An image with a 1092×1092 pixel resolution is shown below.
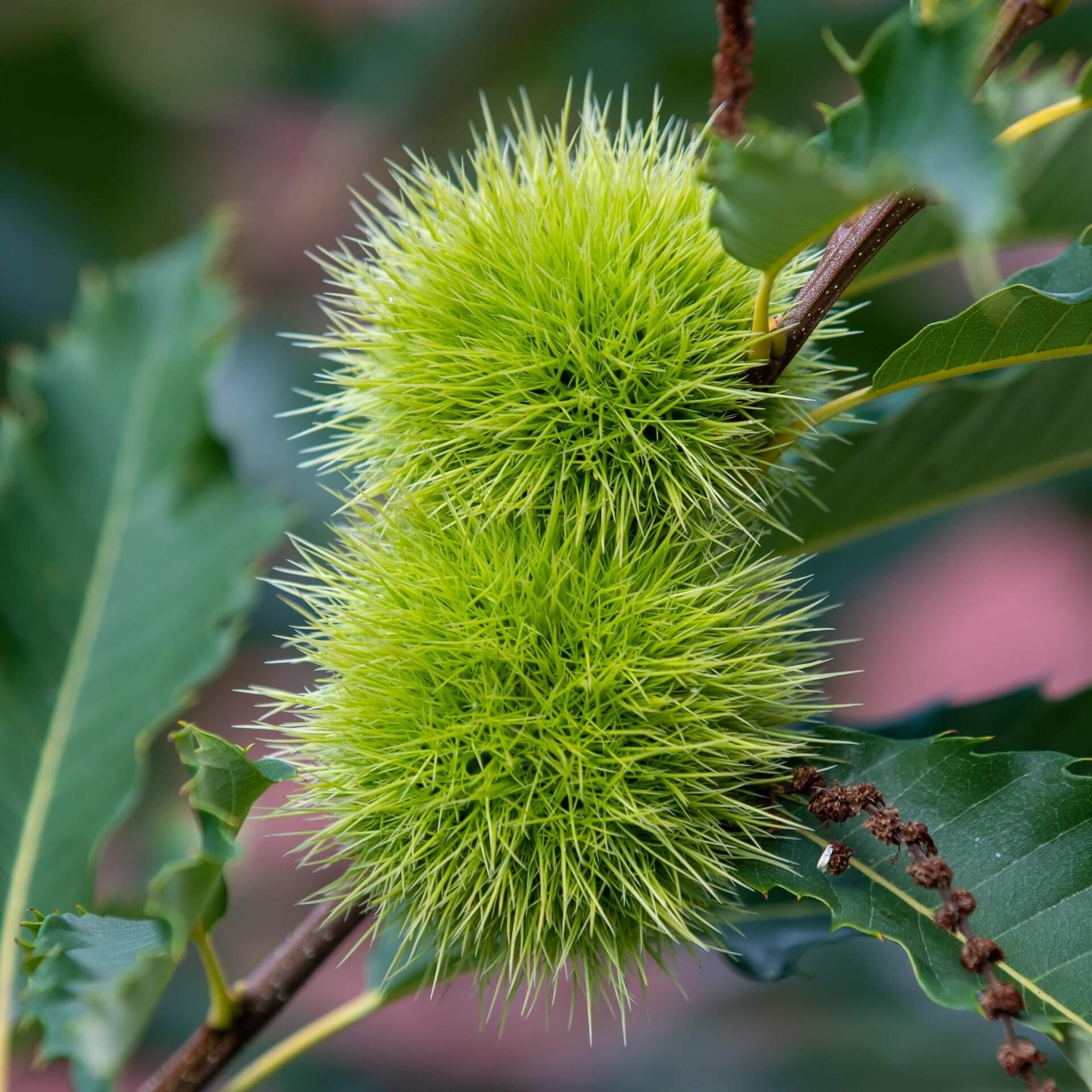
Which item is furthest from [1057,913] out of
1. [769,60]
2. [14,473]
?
[769,60]

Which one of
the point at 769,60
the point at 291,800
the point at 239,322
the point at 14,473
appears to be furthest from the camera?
the point at 769,60

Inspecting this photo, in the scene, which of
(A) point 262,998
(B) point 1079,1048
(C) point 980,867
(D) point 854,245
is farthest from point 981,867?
(A) point 262,998

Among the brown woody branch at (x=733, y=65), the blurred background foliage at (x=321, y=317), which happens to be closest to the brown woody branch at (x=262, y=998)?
the blurred background foliage at (x=321, y=317)

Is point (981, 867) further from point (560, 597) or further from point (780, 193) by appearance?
point (780, 193)

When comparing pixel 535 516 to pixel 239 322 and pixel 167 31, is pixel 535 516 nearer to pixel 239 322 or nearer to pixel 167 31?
pixel 239 322

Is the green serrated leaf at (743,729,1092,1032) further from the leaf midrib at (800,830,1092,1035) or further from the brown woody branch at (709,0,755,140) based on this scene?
the brown woody branch at (709,0,755,140)

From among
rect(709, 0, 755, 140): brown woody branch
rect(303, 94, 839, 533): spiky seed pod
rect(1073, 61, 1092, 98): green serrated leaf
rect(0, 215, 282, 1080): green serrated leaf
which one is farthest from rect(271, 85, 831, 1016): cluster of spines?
rect(0, 215, 282, 1080): green serrated leaf
